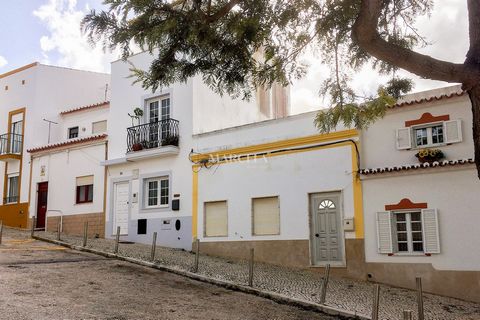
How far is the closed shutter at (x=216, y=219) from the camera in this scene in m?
16.5

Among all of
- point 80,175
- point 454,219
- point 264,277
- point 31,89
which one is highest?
point 31,89

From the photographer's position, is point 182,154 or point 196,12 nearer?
point 196,12

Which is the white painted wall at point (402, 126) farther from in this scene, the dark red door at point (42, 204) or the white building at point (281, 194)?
the dark red door at point (42, 204)

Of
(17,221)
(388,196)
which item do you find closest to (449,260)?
(388,196)

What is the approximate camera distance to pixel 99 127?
74.0 feet

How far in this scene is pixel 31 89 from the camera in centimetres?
2380

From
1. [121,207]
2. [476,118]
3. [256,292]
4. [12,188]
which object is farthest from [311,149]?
[12,188]

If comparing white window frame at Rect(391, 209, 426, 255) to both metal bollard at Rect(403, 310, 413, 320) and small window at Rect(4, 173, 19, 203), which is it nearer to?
metal bollard at Rect(403, 310, 413, 320)

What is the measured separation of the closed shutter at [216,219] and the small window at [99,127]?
7715 mm

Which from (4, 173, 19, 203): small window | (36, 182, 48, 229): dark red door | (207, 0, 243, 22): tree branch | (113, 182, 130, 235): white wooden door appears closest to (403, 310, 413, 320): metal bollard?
(207, 0, 243, 22): tree branch

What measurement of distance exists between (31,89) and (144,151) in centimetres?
881

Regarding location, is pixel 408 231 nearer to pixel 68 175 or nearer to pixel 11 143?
pixel 68 175

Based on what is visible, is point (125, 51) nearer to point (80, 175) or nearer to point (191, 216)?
point (191, 216)

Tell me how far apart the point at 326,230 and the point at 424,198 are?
2.97m
